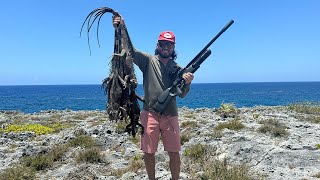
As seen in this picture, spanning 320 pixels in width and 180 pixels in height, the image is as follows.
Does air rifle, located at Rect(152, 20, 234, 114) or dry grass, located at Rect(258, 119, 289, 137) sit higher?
air rifle, located at Rect(152, 20, 234, 114)

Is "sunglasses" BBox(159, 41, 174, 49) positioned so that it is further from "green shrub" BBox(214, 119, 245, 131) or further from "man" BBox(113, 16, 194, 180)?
"green shrub" BBox(214, 119, 245, 131)

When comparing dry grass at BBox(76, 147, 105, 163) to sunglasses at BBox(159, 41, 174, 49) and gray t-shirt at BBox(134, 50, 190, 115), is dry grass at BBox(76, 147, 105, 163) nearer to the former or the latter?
gray t-shirt at BBox(134, 50, 190, 115)

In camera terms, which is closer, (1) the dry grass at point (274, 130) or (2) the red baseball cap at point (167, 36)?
(2) the red baseball cap at point (167, 36)

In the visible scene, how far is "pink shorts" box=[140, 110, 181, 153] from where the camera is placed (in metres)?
6.75

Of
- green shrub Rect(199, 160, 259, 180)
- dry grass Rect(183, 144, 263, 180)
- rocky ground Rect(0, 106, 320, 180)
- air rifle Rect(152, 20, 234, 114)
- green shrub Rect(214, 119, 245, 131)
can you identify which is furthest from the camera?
green shrub Rect(214, 119, 245, 131)

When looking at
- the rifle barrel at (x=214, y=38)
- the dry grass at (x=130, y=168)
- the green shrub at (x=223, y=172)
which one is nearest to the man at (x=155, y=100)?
the rifle barrel at (x=214, y=38)

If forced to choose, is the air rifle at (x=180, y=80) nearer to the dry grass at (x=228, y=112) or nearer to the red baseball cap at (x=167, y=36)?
the red baseball cap at (x=167, y=36)

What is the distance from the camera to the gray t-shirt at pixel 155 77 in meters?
6.74

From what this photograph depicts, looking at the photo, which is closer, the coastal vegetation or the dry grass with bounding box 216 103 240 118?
the coastal vegetation

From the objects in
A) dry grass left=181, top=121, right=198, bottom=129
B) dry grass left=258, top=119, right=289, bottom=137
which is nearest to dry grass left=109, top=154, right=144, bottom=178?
dry grass left=181, top=121, right=198, bottom=129

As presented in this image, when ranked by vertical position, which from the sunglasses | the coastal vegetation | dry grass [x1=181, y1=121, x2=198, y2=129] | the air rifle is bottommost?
the coastal vegetation

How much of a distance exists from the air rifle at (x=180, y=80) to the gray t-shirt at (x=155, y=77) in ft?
0.48

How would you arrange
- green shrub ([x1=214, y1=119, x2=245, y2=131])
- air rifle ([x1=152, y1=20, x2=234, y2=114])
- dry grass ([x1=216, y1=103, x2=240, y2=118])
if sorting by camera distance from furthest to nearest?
1. dry grass ([x1=216, y1=103, x2=240, y2=118])
2. green shrub ([x1=214, y1=119, x2=245, y2=131])
3. air rifle ([x1=152, y1=20, x2=234, y2=114])

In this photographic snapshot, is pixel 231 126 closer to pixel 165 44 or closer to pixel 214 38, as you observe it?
pixel 214 38
